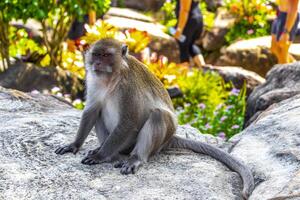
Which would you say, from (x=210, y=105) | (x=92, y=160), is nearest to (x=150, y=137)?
(x=92, y=160)

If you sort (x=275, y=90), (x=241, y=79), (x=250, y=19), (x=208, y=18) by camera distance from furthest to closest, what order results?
(x=208, y=18)
(x=250, y=19)
(x=241, y=79)
(x=275, y=90)

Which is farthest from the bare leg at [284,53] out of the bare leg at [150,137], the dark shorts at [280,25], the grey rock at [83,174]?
the bare leg at [150,137]

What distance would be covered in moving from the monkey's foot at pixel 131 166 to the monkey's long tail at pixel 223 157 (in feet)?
1.87

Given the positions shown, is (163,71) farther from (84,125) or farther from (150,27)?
(150,27)

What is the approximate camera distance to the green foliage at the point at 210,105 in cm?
824

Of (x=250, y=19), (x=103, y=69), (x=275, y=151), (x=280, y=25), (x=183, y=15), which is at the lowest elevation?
(x=250, y=19)

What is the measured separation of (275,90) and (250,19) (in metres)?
9.29

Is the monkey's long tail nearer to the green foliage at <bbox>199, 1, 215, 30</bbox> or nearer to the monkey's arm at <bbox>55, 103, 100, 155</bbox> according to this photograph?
the monkey's arm at <bbox>55, 103, 100, 155</bbox>

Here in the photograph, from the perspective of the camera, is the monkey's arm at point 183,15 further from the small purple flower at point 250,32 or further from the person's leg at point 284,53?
the small purple flower at point 250,32

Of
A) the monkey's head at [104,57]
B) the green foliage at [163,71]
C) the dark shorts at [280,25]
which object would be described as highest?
the monkey's head at [104,57]

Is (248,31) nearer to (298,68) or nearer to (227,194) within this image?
(298,68)

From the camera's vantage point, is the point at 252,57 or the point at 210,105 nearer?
the point at 210,105

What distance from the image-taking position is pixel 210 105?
30.4ft

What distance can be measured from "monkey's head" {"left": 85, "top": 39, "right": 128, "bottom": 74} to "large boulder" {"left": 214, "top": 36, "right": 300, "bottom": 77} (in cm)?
846
